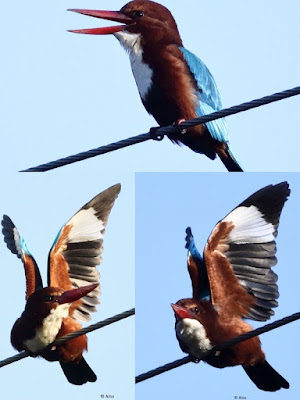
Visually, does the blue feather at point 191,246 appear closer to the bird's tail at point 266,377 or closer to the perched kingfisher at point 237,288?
the perched kingfisher at point 237,288

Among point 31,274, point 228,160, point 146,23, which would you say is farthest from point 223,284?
point 146,23

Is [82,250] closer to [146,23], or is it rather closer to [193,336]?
[193,336]

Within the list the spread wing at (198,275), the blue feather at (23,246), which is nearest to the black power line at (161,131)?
the spread wing at (198,275)

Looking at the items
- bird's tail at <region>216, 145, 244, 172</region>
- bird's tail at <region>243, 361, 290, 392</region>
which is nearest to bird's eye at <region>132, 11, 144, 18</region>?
bird's tail at <region>216, 145, 244, 172</region>

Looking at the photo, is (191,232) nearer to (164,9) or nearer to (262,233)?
(262,233)

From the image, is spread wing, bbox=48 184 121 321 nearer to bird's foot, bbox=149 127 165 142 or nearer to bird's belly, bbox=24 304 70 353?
bird's belly, bbox=24 304 70 353

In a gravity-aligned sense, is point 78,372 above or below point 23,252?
below
